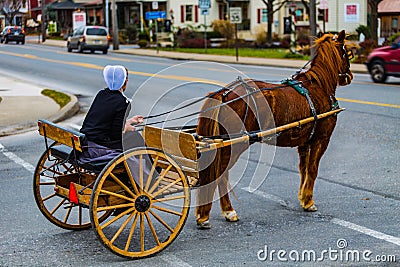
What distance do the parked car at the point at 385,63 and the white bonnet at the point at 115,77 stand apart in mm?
16730

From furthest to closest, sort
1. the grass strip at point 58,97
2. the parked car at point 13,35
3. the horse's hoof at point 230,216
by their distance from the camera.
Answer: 1. the parked car at point 13,35
2. the grass strip at point 58,97
3. the horse's hoof at point 230,216

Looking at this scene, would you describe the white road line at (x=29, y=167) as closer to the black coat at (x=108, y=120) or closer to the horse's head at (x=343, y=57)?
the black coat at (x=108, y=120)

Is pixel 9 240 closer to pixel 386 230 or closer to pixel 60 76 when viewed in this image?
pixel 386 230

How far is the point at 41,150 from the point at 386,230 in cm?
700

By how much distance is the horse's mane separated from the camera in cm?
795

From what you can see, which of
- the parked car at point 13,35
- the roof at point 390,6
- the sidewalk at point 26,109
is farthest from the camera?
the parked car at point 13,35

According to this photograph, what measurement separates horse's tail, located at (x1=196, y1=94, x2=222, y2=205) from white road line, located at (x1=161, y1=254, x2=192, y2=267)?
2.73 feet

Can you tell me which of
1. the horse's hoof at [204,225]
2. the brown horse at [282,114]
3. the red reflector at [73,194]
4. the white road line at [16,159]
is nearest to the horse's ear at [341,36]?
the brown horse at [282,114]

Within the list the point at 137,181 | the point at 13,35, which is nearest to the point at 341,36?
the point at 137,181

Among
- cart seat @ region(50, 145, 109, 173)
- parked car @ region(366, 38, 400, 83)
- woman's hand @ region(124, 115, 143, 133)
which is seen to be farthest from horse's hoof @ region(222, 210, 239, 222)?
parked car @ region(366, 38, 400, 83)

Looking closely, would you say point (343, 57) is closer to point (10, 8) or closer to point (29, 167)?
point (29, 167)

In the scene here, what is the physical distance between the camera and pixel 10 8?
91.0m

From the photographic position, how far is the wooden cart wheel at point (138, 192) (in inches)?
243

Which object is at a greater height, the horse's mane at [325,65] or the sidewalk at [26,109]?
the horse's mane at [325,65]
